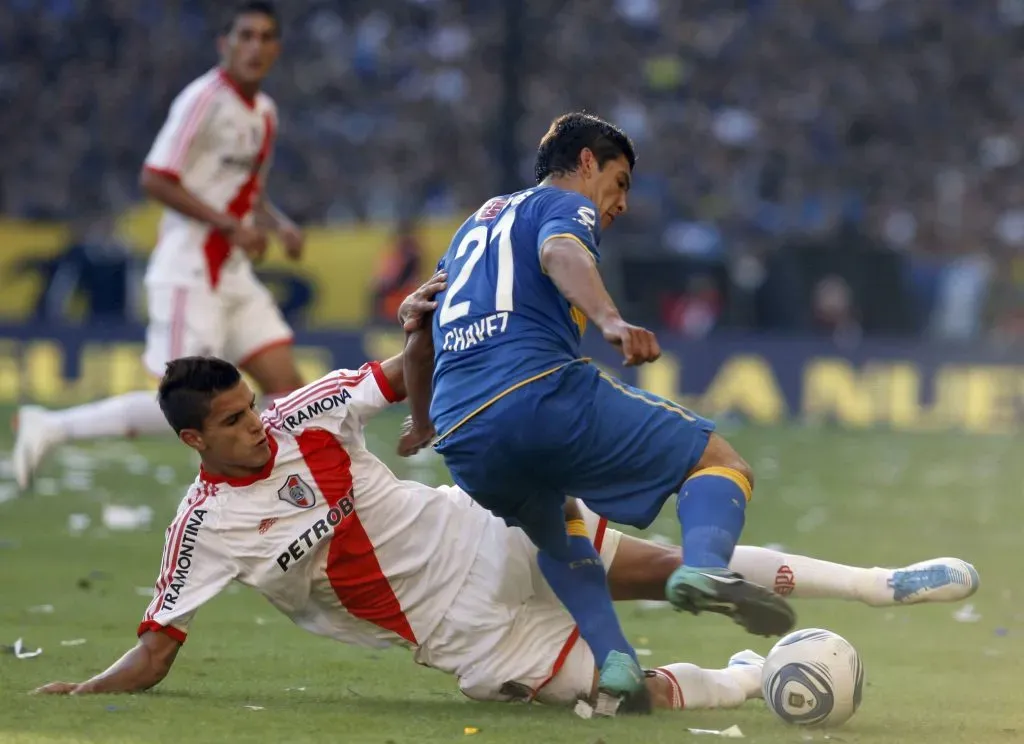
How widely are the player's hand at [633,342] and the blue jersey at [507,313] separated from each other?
1.29ft

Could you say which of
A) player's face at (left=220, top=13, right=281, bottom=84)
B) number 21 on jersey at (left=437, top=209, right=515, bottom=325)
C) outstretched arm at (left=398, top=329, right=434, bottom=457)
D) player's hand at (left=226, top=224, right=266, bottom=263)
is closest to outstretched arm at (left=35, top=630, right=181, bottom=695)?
outstretched arm at (left=398, top=329, right=434, bottom=457)

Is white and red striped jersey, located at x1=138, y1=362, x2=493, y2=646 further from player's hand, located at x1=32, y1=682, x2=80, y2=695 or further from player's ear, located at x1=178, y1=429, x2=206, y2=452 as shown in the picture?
player's hand, located at x1=32, y1=682, x2=80, y2=695

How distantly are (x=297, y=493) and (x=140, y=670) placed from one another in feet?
2.24

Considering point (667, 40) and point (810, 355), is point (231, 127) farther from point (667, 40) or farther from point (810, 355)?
point (667, 40)

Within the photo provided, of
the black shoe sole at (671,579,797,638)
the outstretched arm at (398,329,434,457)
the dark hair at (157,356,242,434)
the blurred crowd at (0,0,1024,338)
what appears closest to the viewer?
the black shoe sole at (671,579,797,638)

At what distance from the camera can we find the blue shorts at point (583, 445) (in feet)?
15.3

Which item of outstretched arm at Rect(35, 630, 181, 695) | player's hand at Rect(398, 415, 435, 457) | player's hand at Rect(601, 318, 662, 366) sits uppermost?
player's hand at Rect(601, 318, 662, 366)

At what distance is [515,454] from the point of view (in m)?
4.70

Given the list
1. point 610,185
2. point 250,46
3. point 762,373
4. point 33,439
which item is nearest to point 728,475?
point 610,185

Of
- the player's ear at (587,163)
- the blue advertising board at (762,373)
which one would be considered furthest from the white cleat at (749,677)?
the blue advertising board at (762,373)

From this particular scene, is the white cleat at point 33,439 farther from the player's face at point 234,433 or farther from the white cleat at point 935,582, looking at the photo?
the white cleat at point 935,582

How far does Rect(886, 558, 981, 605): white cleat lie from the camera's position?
4945 millimetres

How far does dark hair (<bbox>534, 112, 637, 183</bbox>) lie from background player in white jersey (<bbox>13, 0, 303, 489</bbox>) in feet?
13.9

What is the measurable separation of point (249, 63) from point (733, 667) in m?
5.05
